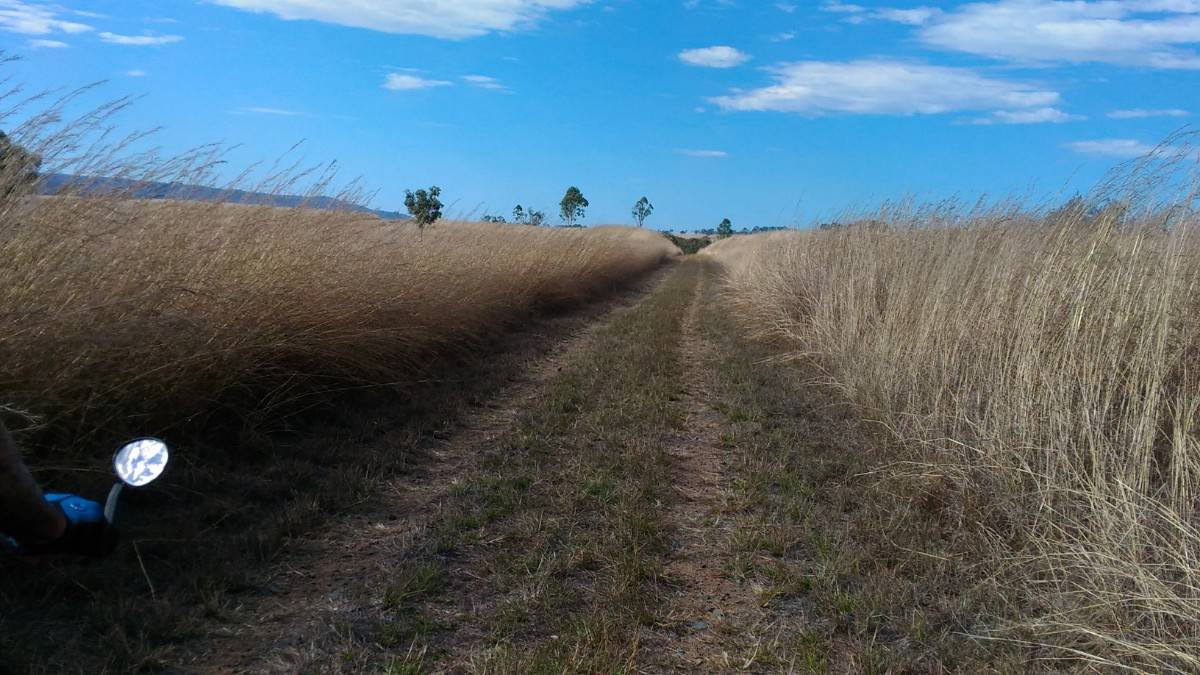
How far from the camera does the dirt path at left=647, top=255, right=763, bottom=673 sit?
2.96 meters

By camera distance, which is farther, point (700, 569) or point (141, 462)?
point (700, 569)

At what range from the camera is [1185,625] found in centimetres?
266

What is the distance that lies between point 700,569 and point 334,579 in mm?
1550

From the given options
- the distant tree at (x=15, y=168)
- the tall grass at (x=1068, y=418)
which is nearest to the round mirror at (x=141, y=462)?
the distant tree at (x=15, y=168)

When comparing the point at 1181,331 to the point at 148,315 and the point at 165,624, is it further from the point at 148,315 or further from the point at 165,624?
the point at 148,315

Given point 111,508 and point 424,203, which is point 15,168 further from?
point 424,203

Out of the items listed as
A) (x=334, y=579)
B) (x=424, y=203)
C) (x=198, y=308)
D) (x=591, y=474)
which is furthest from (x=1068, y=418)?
(x=424, y=203)

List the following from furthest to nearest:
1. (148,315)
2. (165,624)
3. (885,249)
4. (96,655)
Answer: (885,249)
(148,315)
(165,624)
(96,655)

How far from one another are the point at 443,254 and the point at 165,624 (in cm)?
744

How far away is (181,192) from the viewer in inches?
225

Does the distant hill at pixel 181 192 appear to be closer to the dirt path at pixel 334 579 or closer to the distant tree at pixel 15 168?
the distant tree at pixel 15 168

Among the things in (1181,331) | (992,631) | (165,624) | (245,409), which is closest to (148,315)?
(245,409)

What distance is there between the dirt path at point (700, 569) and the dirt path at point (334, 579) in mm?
1138

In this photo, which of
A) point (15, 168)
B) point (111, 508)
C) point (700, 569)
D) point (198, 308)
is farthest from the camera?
point (198, 308)
